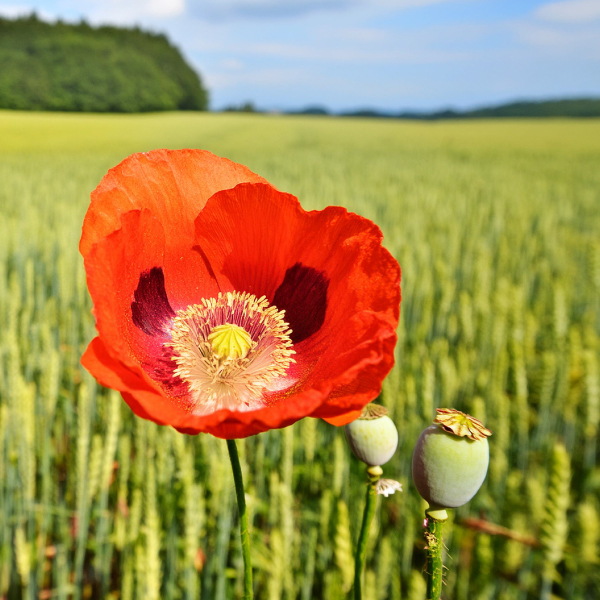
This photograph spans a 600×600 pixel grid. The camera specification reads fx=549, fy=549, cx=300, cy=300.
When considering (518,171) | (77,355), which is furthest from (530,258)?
(518,171)

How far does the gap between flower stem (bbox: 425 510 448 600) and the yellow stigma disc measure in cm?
29

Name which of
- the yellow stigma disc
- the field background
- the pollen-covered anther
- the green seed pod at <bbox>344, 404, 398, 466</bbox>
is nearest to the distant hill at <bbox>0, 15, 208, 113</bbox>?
the field background

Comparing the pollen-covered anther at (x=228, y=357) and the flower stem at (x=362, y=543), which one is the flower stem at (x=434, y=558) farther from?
the pollen-covered anther at (x=228, y=357)

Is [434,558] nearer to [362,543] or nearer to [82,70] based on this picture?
[362,543]

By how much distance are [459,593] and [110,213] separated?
1483 millimetres

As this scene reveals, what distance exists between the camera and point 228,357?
66cm

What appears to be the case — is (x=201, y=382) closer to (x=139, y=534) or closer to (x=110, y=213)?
(x=110, y=213)

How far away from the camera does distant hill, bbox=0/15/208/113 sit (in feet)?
128

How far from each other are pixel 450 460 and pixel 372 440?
0.30ft

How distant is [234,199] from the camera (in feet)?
2.06

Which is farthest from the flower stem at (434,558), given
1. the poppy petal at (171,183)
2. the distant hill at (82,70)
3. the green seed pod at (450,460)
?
the distant hill at (82,70)

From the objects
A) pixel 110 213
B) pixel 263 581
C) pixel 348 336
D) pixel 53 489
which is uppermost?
pixel 110 213

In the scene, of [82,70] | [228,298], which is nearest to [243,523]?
[228,298]

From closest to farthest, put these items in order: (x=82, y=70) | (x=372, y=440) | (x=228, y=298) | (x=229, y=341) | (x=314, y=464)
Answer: (x=372, y=440) → (x=229, y=341) → (x=228, y=298) → (x=314, y=464) → (x=82, y=70)
